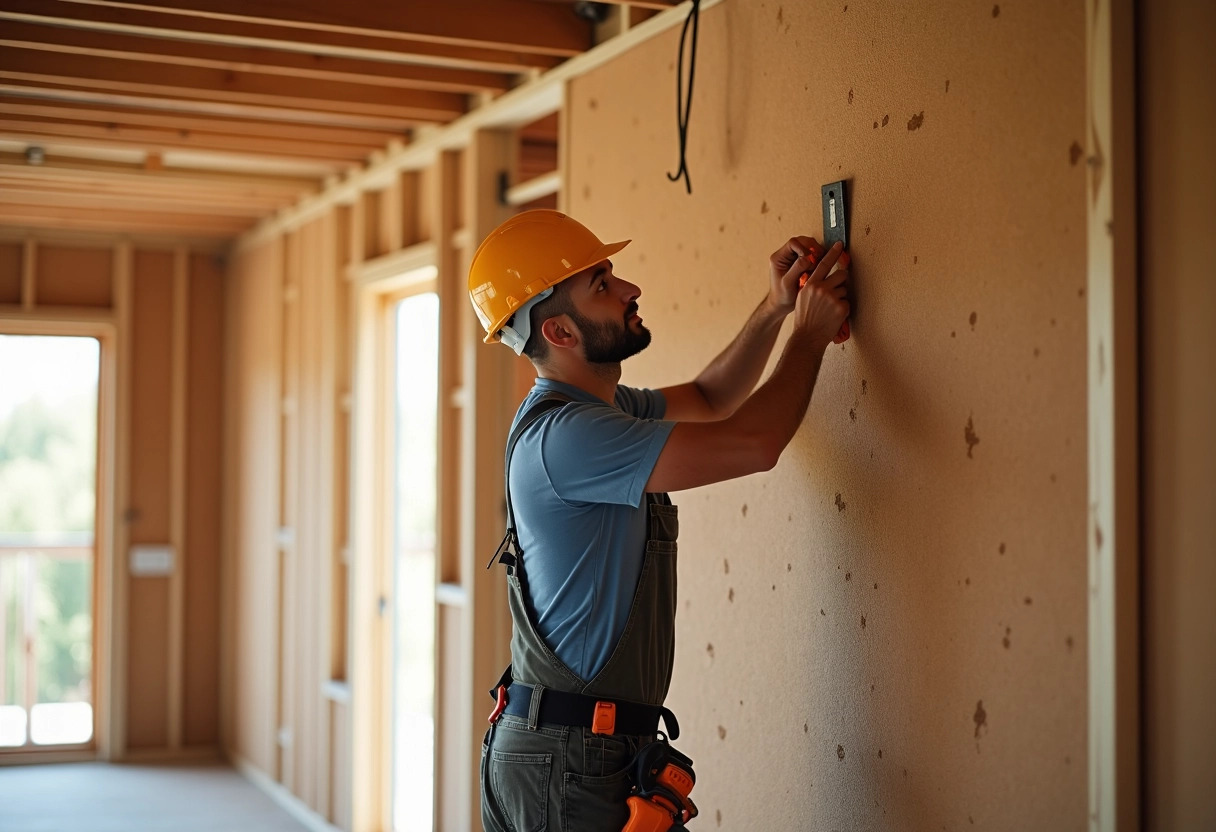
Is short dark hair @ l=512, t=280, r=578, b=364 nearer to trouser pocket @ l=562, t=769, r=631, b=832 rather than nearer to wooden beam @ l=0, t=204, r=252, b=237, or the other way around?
trouser pocket @ l=562, t=769, r=631, b=832

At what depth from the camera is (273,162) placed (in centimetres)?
548

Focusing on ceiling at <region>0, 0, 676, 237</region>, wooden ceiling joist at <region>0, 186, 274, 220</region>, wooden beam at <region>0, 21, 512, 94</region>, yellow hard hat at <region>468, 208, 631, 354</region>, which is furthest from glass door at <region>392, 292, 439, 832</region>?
yellow hard hat at <region>468, 208, 631, 354</region>

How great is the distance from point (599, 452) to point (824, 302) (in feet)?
1.82

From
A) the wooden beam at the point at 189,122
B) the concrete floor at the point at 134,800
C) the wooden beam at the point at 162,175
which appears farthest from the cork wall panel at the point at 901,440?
the concrete floor at the point at 134,800

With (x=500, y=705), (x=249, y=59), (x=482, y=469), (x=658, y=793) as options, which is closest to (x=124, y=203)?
(x=249, y=59)

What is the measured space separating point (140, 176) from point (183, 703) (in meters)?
3.58

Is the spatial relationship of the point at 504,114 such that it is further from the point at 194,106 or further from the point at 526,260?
the point at 526,260

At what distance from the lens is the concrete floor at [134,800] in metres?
6.15

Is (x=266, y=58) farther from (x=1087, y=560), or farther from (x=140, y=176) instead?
Answer: (x=1087, y=560)

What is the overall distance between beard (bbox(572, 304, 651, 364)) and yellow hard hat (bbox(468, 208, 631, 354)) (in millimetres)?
115

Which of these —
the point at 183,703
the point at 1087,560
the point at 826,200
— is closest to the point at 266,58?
the point at 826,200

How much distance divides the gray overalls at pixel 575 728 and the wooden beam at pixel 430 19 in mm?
1541

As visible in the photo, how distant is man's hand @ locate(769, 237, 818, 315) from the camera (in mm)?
2473

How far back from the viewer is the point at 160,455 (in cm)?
782
